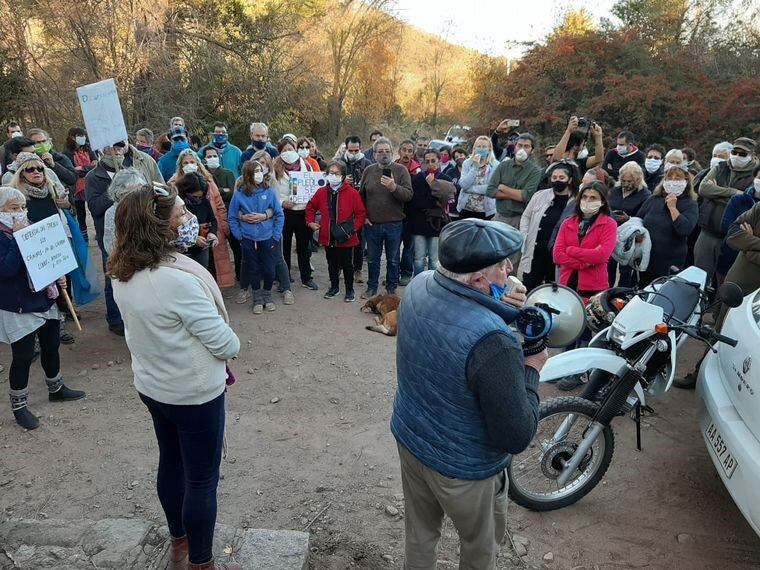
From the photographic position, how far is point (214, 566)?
2.48 metres

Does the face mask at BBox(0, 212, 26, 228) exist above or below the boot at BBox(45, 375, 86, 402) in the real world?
above

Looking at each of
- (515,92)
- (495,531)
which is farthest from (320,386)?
(515,92)

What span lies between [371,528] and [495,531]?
40.7 inches

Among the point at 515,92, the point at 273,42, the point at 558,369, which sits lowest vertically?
the point at 558,369

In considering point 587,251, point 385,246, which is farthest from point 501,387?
point 385,246

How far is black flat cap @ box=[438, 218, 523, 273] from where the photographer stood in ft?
5.99

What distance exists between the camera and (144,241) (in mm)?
2166

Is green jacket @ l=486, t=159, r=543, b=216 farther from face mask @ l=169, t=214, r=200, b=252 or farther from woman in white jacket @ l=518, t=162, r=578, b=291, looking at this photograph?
face mask @ l=169, t=214, r=200, b=252

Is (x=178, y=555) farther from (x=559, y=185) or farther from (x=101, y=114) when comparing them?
(x=559, y=185)

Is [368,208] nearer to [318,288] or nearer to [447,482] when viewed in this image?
[318,288]

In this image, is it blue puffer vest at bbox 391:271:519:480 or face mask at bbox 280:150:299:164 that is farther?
face mask at bbox 280:150:299:164

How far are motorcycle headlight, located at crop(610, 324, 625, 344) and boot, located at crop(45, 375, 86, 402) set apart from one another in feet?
14.2

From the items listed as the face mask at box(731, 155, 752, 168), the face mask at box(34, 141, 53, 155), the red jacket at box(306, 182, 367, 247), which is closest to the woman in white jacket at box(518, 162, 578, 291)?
the red jacket at box(306, 182, 367, 247)

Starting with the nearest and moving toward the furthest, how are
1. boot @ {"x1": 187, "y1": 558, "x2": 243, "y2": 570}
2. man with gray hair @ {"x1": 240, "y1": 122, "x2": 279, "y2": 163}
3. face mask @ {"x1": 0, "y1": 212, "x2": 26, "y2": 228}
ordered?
boot @ {"x1": 187, "y1": 558, "x2": 243, "y2": 570} → face mask @ {"x1": 0, "y1": 212, "x2": 26, "y2": 228} → man with gray hair @ {"x1": 240, "y1": 122, "x2": 279, "y2": 163}
